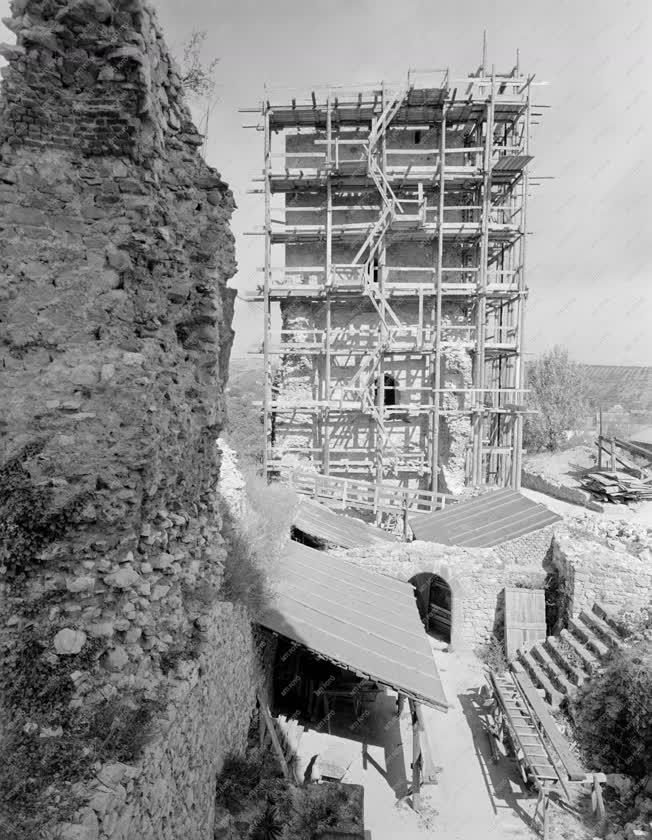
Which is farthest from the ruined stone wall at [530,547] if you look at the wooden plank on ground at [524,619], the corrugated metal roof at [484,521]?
the wooden plank on ground at [524,619]

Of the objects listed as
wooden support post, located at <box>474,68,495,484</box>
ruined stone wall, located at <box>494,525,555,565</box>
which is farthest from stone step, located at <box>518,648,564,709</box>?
wooden support post, located at <box>474,68,495,484</box>

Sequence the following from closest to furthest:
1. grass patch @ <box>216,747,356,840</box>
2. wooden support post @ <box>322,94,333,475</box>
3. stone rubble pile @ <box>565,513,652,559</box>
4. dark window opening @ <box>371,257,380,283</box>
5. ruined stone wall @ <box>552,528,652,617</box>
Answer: grass patch @ <box>216,747,356,840</box> < ruined stone wall @ <box>552,528,652,617</box> < stone rubble pile @ <box>565,513,652,559</box> < wooden support post @ <box>322,94,333,475</box> < dark window opening @ <box>371,257,380,283</box>

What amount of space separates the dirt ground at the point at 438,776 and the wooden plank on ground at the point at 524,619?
5.77 ft

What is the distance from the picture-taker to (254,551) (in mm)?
7227

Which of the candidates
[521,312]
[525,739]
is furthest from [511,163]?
[525,739]

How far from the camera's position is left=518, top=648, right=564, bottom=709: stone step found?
914 cm

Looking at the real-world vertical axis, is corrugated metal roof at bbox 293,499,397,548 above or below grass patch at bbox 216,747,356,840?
above

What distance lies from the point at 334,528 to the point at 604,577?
5695 millimetres

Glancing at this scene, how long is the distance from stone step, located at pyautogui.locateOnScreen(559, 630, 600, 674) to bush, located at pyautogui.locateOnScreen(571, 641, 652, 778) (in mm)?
577

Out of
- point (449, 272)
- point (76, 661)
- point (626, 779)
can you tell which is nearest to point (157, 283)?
point (76, 661)

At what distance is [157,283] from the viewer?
3.75 metres

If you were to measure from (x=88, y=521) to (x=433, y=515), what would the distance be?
11519mm

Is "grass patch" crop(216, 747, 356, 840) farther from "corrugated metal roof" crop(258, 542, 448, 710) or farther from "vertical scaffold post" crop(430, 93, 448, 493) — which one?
"vertical scaffold post" crop(430, 93, 448, 493)

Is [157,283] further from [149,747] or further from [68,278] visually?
[149,747]
